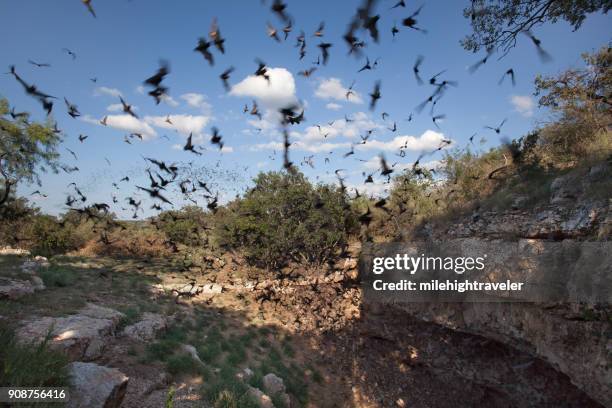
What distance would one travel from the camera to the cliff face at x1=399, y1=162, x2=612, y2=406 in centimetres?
678

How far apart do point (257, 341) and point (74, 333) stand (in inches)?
266

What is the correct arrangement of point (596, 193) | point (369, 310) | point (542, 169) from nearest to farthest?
point (596, 193) < point (542, 169) < point (369, 310)

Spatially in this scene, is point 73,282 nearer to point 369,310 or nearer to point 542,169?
point 369,310

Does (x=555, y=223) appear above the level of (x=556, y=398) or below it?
above

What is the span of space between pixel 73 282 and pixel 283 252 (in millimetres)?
8501

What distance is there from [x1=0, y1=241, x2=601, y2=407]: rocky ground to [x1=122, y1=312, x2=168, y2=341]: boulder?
1.7 inches

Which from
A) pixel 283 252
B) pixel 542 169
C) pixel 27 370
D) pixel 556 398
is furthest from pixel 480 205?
pixel 27 370

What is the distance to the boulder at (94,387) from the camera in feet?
14.0

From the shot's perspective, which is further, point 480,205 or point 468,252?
point 480,205

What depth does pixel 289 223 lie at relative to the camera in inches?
617

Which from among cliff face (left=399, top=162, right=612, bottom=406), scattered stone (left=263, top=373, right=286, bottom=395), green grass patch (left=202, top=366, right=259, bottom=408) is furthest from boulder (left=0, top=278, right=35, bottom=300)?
cliff face (left=399, top=162, right=612, bottom=406)

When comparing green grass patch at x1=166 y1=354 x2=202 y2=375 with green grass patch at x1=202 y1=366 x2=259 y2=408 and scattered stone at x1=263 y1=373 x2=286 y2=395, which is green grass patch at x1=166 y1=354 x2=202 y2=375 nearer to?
green grass patch at x1=202 y1=366 x2=259 y2=408

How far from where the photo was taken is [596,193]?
8.33 meters

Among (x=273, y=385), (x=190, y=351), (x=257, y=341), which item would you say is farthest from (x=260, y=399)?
(x=257, y=341)
